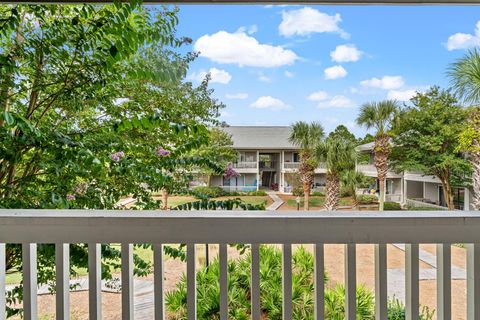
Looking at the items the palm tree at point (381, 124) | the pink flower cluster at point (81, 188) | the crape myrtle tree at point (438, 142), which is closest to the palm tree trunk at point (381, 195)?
the palm tree at point (381, 124)

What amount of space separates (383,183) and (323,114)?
36cm

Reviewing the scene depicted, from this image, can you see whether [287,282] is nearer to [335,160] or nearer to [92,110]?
[335,160]

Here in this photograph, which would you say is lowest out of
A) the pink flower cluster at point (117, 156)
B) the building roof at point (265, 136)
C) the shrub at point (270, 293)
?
the shrub at point (270, 293)

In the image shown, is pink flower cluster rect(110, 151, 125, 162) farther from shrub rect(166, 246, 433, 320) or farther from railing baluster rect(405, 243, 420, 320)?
railing baluster rect(405, 243, 420, 320)

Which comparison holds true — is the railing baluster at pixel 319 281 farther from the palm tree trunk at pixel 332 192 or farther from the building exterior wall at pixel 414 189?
the building exterior wall at pixel 414 189

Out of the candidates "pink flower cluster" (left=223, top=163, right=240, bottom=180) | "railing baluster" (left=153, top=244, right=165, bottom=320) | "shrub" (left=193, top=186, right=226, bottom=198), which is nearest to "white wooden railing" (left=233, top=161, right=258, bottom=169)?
"pink flower cluster" (left=223, top=163, right=240, bottom=180)

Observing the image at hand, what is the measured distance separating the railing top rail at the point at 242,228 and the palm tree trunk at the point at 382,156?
354mm

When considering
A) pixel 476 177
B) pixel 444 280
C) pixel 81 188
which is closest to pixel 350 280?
pixel 444 280

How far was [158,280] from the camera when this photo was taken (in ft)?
2.84

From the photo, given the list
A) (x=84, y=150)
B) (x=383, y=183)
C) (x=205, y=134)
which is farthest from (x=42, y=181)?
(x=383, y=183)

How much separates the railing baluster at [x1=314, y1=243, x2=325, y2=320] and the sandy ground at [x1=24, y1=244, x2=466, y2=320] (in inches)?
5.1

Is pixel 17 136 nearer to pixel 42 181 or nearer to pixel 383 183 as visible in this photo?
pixel 42 181

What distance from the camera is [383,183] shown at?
1.19 meters

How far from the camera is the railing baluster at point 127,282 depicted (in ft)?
2.79
